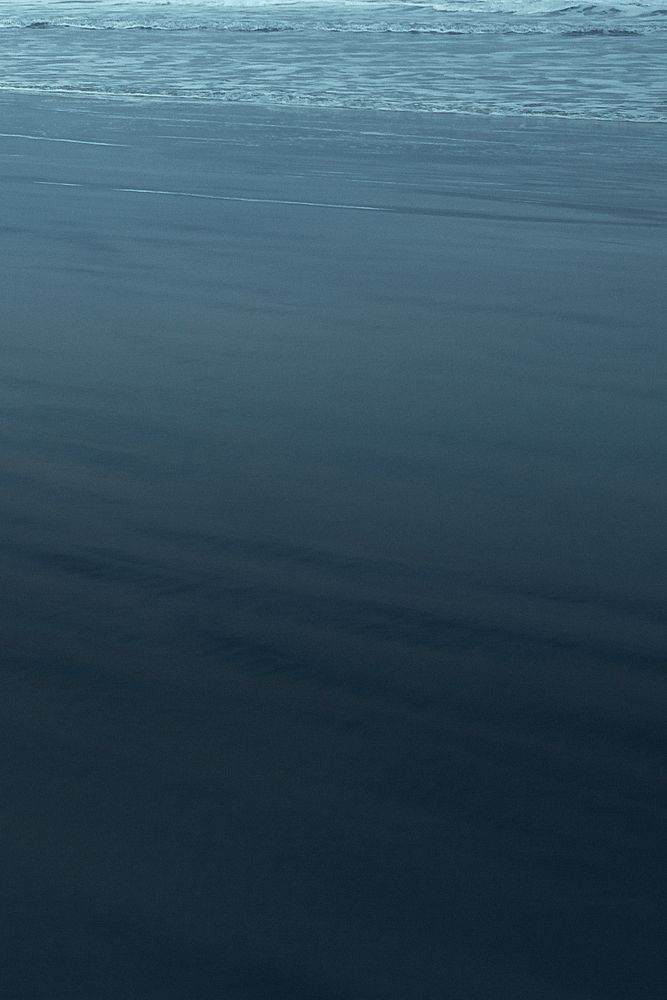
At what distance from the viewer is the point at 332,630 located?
9.80 ft

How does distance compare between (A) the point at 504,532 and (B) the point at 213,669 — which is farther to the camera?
(A) the point at 504,532

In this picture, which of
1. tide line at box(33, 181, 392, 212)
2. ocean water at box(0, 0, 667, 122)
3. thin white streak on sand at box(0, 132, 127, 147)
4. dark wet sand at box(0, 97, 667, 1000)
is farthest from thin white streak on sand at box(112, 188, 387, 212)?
ocean water at box(0, 0, 667, 122)

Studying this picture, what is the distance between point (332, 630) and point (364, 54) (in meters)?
16.8

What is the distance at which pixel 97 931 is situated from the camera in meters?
2.07

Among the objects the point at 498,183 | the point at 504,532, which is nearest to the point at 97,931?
the point at 504,532

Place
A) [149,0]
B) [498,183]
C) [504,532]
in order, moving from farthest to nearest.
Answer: [149,0]
[498,183]
[504,532]

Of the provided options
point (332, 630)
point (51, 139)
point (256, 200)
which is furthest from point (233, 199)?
point (332, 630)

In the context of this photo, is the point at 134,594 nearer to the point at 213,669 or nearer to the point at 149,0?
Result: the point at 213,669

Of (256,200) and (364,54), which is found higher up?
(364,54)

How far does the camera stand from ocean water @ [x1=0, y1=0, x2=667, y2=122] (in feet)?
45.2

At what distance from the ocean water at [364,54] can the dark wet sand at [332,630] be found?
25.3 ft

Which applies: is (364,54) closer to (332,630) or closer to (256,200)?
(256,200)

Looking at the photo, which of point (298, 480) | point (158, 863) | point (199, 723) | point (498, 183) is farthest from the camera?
point (498, 183)

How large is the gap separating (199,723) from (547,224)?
5.63m
